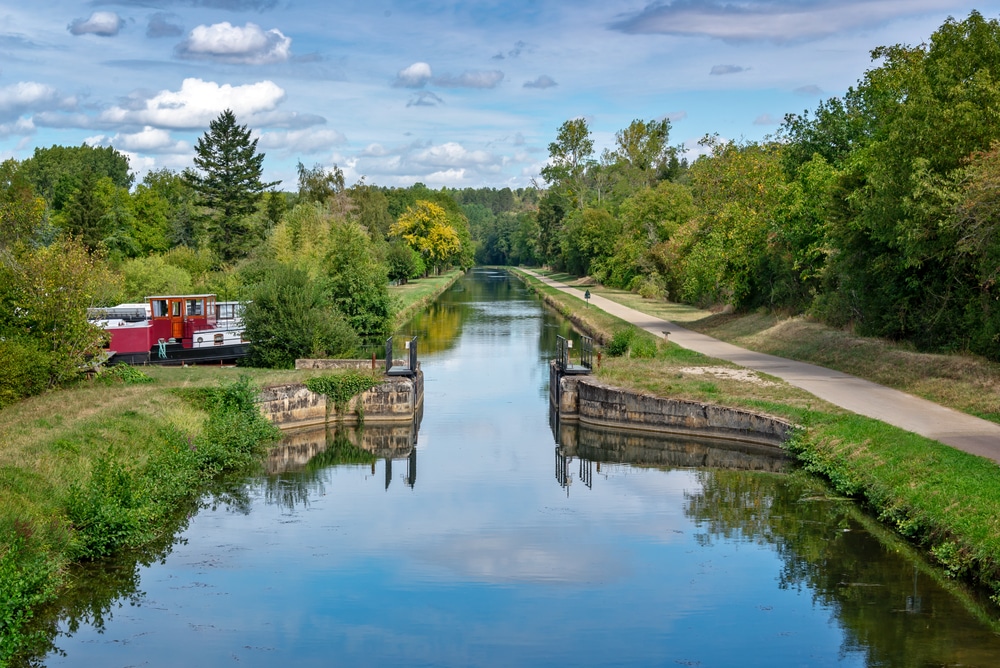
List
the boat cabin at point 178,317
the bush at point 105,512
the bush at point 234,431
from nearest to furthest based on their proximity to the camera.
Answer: the bush at point 105,512 → the bush at point 234,431 → the boat cabin at point 178,317

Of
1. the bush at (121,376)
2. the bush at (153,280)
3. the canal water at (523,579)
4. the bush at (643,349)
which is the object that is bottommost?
the canal water at (523,579)

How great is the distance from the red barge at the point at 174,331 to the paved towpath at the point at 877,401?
55.1ft

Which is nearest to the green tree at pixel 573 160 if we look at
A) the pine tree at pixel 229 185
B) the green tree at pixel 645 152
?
the green tree at pixel 645 152

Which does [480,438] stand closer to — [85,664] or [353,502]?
[353,502]

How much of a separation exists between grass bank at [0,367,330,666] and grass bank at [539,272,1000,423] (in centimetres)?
1652

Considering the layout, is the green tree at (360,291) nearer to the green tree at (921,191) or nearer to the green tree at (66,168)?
the green tree at (921,191)

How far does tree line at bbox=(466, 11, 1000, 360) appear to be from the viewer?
26500 millimetres

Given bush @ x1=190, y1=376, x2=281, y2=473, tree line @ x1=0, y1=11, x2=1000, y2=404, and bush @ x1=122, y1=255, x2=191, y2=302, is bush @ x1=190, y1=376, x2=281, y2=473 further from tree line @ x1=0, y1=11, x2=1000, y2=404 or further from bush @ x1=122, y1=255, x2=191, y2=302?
bush @ x1=122, y1=255, x2=191, y2=302

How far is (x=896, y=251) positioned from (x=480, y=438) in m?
14.5

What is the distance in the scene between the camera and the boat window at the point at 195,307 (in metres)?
38.3

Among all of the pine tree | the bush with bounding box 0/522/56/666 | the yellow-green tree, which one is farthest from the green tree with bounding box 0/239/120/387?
the yellow-green tree

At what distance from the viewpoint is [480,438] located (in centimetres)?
2706

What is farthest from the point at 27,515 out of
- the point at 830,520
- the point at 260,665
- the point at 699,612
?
the point at 830,520

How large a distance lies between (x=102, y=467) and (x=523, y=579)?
23.8 feet
